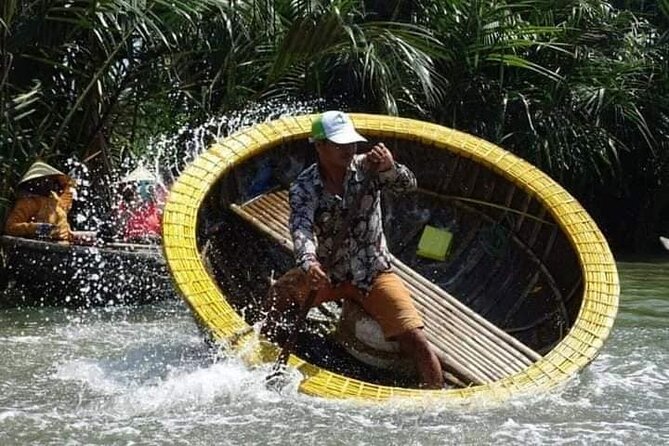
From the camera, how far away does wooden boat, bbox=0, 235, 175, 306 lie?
7500 mm

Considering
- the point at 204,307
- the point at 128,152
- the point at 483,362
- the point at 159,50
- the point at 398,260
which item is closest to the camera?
the point at 204,307

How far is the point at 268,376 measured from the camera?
4551 mm

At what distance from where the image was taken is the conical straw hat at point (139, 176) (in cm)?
849

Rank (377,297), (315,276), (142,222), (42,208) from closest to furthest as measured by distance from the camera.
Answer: (315,276) < (377,297) < (42,208) < (142,222)

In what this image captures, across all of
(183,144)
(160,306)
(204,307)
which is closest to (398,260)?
(204,307)

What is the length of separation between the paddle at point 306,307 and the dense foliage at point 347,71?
3.18 meters

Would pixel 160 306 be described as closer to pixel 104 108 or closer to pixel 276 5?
pixel 104 108

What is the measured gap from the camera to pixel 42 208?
772 centimetres

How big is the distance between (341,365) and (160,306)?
2937 millimetres

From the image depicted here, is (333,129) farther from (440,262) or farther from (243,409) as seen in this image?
(440,262)

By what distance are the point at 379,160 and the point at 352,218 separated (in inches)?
13.2

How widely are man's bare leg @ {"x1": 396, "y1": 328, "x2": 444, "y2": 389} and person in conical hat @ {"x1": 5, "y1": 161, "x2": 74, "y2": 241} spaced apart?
3.55 m

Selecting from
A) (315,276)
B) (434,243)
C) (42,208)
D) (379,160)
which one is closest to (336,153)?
(379,160)

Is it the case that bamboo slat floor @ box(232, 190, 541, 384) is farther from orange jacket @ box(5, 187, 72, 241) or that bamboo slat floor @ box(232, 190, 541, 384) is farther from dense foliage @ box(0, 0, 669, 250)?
dense foliage @ box(0, 0, 669, 250)
